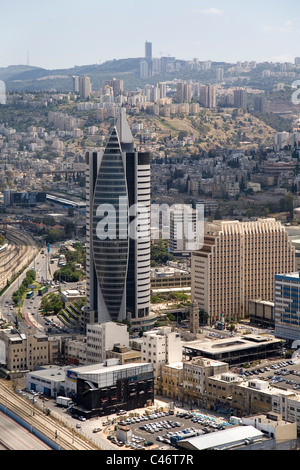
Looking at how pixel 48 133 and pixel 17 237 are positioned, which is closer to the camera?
pixel 17 237

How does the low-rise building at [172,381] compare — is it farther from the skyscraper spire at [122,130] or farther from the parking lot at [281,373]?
the skyscraper spire at [122,130]

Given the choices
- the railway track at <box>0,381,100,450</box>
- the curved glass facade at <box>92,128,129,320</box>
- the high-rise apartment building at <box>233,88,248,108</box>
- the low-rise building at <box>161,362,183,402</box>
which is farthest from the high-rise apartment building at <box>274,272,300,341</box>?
the high-rise apartment building at <box>233,88,248,108</box>

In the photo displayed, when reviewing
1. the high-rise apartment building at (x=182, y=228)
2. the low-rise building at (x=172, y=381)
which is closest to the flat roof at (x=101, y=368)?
the low-rise building at (x=172, y=381)

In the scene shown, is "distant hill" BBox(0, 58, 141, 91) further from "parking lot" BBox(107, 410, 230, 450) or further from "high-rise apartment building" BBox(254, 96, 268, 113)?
"parking lot" BBox(107, 410, 230, 450)

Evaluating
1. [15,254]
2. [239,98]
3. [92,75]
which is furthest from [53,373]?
[92,75]

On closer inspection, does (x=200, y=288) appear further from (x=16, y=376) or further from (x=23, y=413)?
(x=23, y=413)

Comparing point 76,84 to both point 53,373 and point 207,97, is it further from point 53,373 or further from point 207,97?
point 53,373
